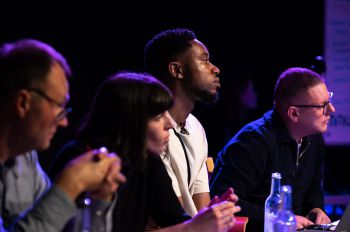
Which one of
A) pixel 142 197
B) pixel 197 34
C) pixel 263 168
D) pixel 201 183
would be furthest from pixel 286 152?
pixel 197 34

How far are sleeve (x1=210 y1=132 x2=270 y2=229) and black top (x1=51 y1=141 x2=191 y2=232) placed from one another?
737 millimetres

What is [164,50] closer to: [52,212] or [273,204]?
[273,204]

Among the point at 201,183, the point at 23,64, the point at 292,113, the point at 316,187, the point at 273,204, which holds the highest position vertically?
the point at 23,64

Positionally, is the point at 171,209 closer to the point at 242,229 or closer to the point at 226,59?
the point at 242,229

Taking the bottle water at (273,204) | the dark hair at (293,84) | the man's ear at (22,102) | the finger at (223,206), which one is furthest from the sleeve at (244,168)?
the man's ear at (22,102)

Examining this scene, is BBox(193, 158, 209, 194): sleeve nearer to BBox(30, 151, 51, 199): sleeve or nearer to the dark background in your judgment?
BBox(30, 151, 51, 199): sleeve

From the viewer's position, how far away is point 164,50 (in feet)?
9.62

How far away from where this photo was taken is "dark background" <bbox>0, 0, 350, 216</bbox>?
14.8 feet

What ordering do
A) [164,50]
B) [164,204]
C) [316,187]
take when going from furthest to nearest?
[316,187], [164,50], [164,204]

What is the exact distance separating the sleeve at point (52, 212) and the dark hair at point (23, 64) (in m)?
0.29

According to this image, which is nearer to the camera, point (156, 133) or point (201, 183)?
point (156, 133)

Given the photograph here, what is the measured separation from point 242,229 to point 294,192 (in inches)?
36.8

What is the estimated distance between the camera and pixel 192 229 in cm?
189

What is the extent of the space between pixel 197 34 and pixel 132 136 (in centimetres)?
337
